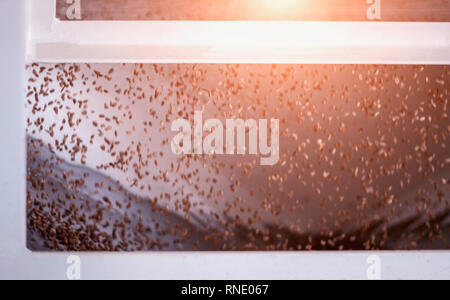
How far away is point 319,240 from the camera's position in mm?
1093

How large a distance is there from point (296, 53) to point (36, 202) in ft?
3.13

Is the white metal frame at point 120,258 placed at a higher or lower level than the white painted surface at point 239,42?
lower

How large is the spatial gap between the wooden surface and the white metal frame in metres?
0.27

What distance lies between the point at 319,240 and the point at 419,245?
32 cm

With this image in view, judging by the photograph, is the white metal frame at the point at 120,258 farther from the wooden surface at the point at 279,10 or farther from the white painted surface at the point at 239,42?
the wooden surface at the point at 279,10

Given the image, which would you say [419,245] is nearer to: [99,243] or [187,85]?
[187,85]

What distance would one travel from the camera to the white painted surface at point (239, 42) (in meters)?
1.07

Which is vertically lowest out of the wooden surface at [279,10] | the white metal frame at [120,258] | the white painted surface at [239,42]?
the white metal frame at [120,258]

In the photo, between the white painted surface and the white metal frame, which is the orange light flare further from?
the white metal frame

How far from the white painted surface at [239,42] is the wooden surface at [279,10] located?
2cm

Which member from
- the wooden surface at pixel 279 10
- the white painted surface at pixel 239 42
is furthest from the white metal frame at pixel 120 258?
the wooden surface at pixel 279 10
